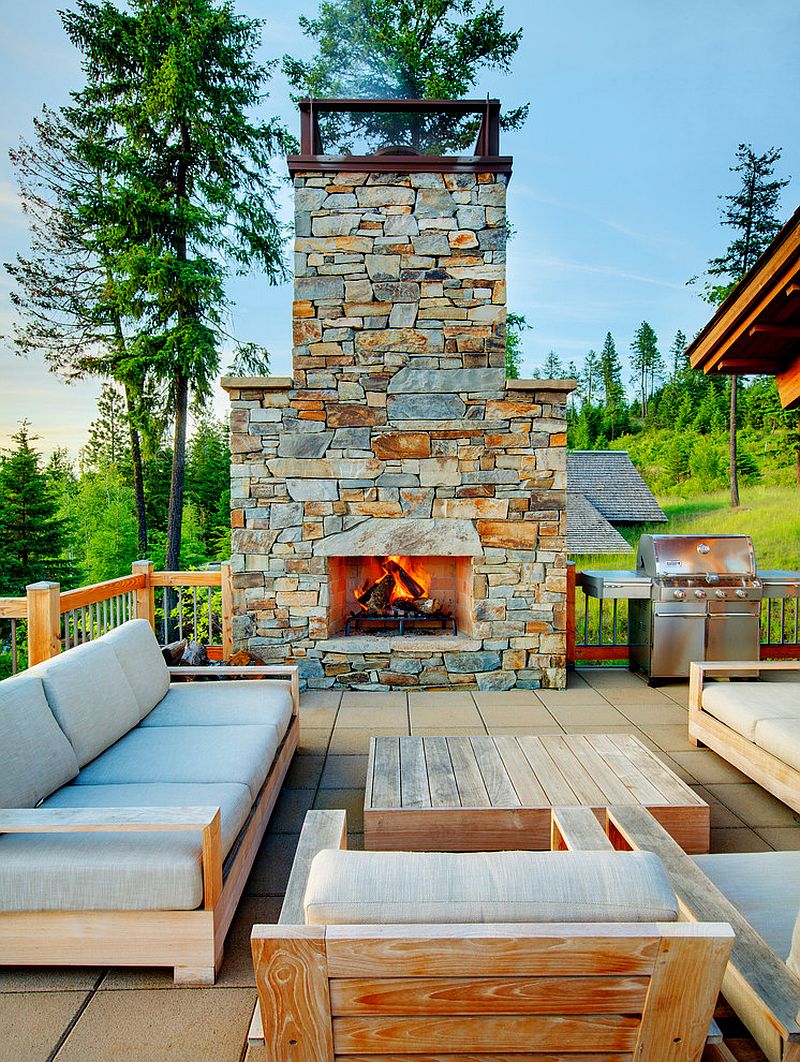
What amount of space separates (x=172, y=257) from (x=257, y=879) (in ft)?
31.0

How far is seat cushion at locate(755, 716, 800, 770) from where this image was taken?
10.6ft

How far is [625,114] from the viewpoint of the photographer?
994 cm

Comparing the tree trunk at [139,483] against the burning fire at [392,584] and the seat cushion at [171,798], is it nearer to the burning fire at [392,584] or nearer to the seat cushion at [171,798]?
the burning fire at [392,584]

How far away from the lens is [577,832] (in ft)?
7.06

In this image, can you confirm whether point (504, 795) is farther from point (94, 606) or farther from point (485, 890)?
point (94, 606)

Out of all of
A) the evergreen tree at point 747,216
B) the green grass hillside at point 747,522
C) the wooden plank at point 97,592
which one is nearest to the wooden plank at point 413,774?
the wooden plank at point 97,592

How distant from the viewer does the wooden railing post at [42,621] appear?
4.24 meters

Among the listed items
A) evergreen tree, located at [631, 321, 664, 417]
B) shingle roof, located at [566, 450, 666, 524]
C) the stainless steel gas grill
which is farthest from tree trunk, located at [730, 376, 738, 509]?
the stainless steel gas grill

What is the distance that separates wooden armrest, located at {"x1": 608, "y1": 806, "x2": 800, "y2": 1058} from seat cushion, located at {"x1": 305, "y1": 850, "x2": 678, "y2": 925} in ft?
1.63

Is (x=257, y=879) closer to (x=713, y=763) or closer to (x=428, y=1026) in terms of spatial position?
(x=428, y=1026)

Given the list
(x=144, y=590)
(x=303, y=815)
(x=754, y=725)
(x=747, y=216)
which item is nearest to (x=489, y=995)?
(x=303, y=815)

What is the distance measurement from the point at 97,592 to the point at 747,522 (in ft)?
34.9

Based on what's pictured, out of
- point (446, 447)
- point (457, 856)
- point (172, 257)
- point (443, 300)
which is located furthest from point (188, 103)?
point (457, 856)

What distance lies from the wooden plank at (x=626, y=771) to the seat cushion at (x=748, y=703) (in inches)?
30.7
